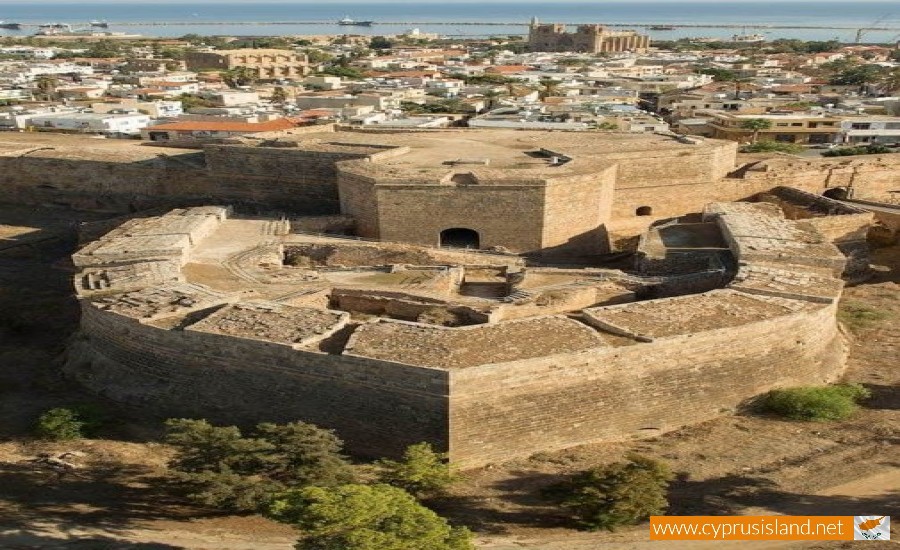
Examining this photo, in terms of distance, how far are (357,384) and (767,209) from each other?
1158 centimetres

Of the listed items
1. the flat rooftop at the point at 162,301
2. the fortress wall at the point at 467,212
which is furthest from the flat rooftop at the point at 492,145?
the flat rooftop at the point at 162,301

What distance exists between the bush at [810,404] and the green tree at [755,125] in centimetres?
2440

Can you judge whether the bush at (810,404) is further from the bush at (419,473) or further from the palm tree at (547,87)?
the palm tree at (547,87)

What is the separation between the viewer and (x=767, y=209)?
676 inches

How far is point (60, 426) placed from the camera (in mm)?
10414

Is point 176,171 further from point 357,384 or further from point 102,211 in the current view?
point 357,384

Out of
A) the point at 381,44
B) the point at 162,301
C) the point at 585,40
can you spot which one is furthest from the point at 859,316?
the point at 381,44

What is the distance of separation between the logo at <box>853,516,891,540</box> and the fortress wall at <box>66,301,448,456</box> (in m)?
4.79

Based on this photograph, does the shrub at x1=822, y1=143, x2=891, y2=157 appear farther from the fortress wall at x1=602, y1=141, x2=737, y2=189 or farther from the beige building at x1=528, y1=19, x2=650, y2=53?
the beige building at x1=528, y1=19, x2=650, y2=53

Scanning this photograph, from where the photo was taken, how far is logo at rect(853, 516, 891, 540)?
8156 millimetres

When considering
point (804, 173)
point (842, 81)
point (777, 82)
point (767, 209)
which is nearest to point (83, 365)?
point (767, 209)

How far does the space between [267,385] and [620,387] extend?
4860mm

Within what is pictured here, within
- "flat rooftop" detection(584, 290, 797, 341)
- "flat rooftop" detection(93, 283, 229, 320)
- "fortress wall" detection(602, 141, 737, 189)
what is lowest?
"flat rooftop" detection(93, 283, 229, 320)

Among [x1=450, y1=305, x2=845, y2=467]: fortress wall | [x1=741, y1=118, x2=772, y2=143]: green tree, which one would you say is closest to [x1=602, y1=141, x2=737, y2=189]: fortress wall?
[x1=450, y1=305, x2=845, y2=467]: fortress wall
